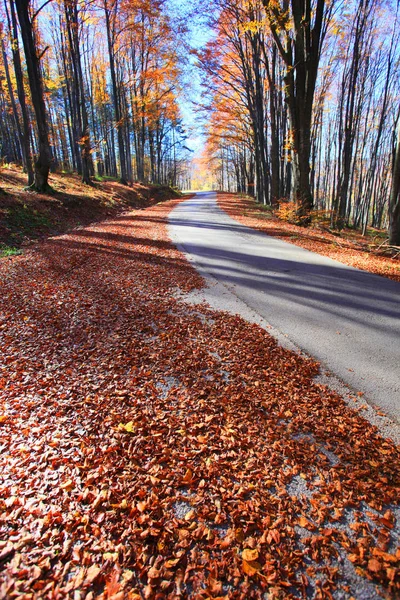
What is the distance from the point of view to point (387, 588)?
155 cm

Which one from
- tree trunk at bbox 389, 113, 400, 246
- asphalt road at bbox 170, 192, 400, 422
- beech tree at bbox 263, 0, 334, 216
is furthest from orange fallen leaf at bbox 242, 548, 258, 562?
beech tree at bbox 263, 0, 334, 216

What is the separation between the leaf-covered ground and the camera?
1610 mm

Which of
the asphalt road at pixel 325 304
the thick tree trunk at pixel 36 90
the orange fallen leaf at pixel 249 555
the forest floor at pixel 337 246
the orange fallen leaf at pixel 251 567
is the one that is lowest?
the orange fallen leaf at pixel 251 567

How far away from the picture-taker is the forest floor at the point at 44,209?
10156 millimetres

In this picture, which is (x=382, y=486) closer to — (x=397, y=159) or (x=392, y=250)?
(x=392, y=250)

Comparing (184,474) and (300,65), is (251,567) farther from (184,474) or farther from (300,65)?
(300,65)

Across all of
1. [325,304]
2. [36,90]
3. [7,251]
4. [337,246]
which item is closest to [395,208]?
[337,246]

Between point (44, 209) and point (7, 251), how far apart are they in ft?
14.9

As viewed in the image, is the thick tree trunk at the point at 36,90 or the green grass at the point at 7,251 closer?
the green grass at the point at 7,251

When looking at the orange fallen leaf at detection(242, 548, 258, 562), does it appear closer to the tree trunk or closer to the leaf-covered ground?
the leaf-covered ground

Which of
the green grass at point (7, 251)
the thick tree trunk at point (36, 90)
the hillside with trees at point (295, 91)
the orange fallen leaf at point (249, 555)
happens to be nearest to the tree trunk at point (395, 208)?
the hillside with trees at point (295, 91)

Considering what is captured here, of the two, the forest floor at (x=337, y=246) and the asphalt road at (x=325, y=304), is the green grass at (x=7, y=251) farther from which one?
the forest floor at (x=337, y=246)

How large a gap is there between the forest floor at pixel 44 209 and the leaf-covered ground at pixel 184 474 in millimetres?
6914

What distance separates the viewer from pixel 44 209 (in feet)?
40.6
